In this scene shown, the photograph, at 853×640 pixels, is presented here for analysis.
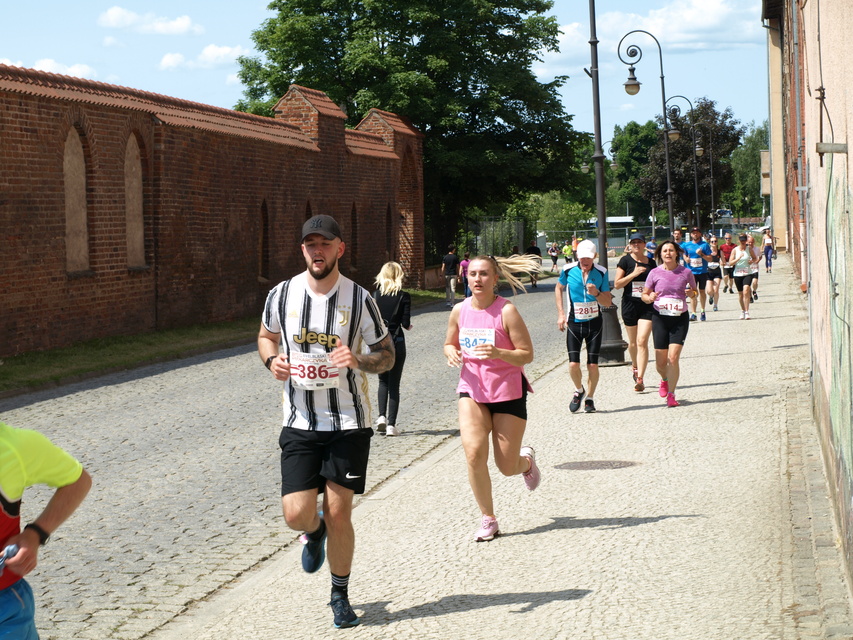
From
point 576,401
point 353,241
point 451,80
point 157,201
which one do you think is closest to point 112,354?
point 157,201

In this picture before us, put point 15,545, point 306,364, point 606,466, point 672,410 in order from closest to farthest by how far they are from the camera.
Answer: point 15,545, point 306,364, point 606,466, point 672,410

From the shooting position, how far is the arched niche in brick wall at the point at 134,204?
24.4 m

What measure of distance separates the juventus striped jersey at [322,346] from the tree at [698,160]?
6968 cm

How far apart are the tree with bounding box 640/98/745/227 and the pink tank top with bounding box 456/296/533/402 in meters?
68.1

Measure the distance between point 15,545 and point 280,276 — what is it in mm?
28705

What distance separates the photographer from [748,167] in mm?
136500

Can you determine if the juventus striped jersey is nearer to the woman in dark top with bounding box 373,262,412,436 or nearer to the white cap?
the woman in dark top with bounding box 373,262,412,436

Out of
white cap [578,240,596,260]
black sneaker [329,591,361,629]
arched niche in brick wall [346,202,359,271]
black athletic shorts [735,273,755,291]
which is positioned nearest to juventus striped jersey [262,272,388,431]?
black sneaker [329,591,361,629]

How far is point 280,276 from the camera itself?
3180 cm

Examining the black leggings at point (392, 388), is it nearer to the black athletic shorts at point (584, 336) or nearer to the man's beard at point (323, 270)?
the black athletic shorts at point (584, 336)

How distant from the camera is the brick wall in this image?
67.1ft

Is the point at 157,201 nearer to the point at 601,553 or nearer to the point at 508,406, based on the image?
the point at 508,406

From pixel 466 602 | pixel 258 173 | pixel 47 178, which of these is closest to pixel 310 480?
pixel 466 602

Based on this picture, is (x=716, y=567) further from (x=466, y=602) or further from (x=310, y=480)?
(x=310, y=480)
